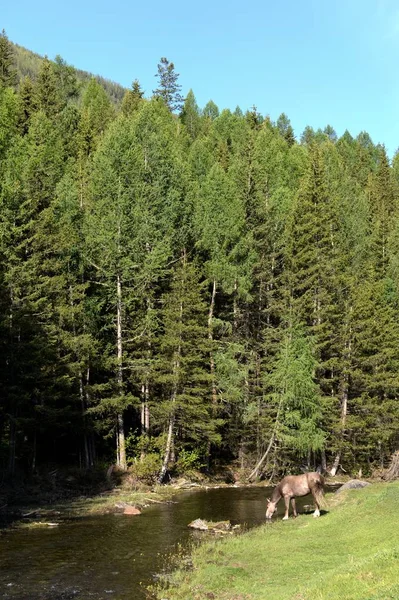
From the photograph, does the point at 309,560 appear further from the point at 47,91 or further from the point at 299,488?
the point at 47,91

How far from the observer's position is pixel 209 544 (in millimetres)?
21500

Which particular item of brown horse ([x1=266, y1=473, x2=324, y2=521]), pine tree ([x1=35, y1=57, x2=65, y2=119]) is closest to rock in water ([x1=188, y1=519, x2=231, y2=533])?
brown horse ([x1=266, y1=473, x2=324, y2=521])

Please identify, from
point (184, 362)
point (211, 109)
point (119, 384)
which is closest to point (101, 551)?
point (119, 384)

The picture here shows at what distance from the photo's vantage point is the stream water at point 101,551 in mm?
16781

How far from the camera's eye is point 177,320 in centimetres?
4191

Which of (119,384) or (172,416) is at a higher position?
(119,384)

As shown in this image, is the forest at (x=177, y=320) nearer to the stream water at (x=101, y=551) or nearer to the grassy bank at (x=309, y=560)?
the stream water at (x=101, y=551)

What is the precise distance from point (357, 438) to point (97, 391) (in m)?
23.9

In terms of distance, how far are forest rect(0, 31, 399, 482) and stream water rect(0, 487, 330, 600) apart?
33.8 feet

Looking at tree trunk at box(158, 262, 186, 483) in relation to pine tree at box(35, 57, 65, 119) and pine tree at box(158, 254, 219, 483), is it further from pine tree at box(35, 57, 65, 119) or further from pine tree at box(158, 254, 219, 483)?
pine tree at box(35, 57, 65, 119)

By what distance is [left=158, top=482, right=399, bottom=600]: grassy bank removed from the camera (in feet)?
42.1

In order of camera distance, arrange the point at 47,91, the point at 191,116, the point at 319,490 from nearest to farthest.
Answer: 1. the point at 319,490
2. the point at 47,91
3. the point at 191,116

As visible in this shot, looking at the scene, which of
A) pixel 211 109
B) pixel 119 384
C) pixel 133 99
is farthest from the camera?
pixel 211 109

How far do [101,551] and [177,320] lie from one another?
22.2 metres
